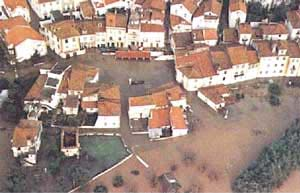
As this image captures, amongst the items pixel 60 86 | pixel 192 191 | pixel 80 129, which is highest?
pixel 60 86

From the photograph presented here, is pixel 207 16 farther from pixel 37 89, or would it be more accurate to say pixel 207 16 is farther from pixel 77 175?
pixel 77 175

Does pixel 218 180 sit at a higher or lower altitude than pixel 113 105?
lower

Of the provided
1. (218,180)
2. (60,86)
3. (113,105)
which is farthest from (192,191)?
(60,86)

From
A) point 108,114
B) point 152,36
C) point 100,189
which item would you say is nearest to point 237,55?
point 152,36

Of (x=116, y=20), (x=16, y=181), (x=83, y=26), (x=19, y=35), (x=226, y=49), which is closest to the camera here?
(x=16, y=181)

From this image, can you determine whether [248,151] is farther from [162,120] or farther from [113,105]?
[113,105]

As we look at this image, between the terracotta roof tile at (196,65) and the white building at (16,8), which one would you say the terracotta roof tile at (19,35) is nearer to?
the white building at (16,8)
